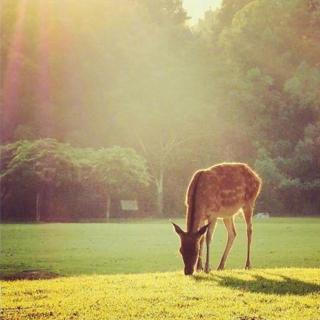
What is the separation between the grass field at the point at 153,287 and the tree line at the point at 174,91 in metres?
24.6

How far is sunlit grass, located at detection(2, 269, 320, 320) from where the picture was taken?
29.0ft

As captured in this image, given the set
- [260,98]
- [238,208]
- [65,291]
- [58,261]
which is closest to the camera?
[65,291]

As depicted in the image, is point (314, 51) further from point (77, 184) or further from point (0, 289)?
point (0, 289)

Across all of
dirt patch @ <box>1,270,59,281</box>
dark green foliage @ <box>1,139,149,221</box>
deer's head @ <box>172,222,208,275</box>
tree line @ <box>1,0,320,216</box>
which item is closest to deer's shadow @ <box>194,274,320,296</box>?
deer's head @ <box>172,222,208,275</box>

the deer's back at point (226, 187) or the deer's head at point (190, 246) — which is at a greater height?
the deer's back at point (226, 187)

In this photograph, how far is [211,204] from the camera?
13.8m

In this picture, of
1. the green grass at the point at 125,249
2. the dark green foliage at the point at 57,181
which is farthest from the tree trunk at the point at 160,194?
the green grass at the point at 125,249

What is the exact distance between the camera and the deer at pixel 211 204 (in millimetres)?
12547

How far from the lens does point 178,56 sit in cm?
5341

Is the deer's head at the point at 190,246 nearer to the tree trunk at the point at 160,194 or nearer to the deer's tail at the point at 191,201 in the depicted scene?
the deer's tail at the point at 191,201

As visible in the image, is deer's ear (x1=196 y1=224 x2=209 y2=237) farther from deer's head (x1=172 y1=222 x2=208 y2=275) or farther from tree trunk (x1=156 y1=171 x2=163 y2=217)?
tree trunk (x1=156 y1=171 x2=163 y2=217)

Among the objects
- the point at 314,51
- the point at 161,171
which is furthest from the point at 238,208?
the point at 314,51

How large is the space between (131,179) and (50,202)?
15.9 ft

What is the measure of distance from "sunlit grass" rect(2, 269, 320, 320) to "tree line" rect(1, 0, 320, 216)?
107 feet
